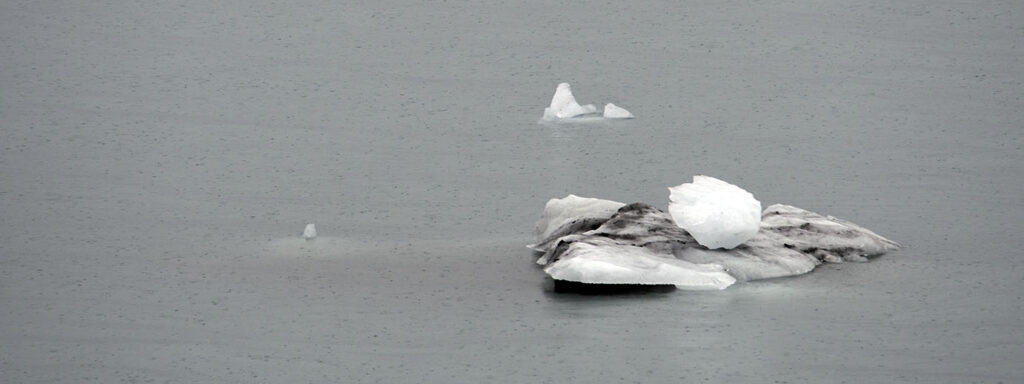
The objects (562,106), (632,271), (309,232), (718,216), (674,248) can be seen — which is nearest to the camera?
(632,271)

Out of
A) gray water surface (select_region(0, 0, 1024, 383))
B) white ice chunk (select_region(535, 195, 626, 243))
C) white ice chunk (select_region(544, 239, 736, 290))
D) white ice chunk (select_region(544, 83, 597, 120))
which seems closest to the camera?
gray water surface (select_region(0, 0, 1024, 383))

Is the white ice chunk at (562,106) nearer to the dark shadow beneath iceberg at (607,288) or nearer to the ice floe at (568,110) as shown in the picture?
the ice floe at (568,110)

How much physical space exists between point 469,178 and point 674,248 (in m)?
3.77

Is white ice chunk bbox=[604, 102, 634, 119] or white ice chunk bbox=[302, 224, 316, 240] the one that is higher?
white ice chunk bbox=[604, 102, 634, 119]

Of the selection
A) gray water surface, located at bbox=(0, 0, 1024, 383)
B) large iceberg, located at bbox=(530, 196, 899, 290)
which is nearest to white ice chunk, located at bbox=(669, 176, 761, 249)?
large iceberg, located at bbox=(530, 196, 899, 290)

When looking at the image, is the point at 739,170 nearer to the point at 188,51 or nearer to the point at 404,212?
the point at 404,212

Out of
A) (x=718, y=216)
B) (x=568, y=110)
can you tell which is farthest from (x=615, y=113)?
(x=718, y=216)

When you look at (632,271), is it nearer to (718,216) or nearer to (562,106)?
(718,216)

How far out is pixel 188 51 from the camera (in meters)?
24.2

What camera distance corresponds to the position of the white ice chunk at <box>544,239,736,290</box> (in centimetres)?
1406

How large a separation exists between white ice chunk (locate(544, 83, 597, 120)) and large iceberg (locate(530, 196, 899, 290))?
4929mm

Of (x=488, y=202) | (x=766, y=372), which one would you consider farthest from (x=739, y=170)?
(x=766, y=372)

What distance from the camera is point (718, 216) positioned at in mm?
14383

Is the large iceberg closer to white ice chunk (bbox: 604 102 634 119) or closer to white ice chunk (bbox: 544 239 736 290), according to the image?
white ice chunk (bbox: 544 239 736 290)
